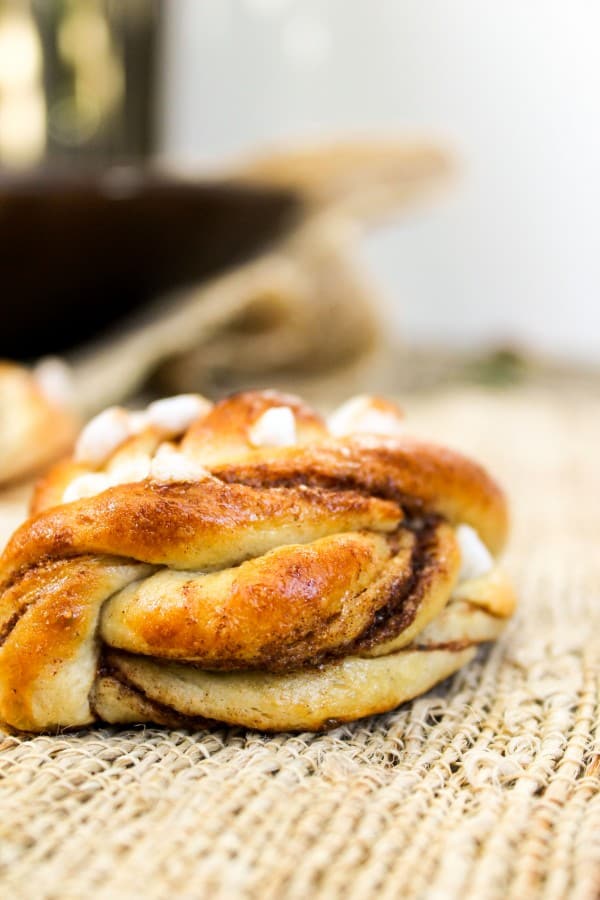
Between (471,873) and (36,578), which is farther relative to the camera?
(36,578)

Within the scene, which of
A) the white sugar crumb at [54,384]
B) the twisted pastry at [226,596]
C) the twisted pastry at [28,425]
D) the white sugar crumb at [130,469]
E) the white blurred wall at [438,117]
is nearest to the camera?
the twisted pastry at [226,596]

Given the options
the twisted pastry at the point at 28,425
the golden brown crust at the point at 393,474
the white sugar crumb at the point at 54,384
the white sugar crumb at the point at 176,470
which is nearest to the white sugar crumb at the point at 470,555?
the golden brown crust at the point at 393,474

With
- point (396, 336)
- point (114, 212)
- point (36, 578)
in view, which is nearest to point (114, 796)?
point (36, 578)

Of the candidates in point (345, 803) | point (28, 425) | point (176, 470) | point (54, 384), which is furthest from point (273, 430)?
point (54, 384)

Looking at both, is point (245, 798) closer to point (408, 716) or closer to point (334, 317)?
point (408, 716)

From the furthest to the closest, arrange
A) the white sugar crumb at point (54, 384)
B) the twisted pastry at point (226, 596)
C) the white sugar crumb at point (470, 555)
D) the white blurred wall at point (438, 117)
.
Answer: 1. the white blurred wall at point (438, 117)
2. the white sugar crumb at point (54, 384)
3. the white sugar crumb at point (470, 555)
4. the twisted pastry at point (226, 596)

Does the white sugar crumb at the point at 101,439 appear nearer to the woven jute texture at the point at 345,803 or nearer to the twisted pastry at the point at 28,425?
the woven jute texture at the point at 345,803
